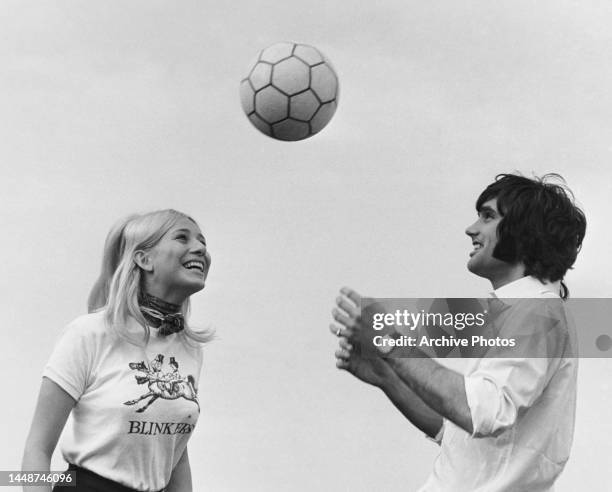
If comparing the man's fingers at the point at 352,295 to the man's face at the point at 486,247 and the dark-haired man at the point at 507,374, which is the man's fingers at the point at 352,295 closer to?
the dark-haired man at the point at 507,374

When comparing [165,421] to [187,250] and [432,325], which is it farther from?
[432,325]

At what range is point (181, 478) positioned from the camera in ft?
27.2

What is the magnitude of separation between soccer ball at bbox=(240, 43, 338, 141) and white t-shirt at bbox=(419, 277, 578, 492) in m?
4.19

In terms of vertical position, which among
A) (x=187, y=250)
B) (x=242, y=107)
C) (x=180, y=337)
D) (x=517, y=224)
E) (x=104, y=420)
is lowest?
(x=104, y=420)

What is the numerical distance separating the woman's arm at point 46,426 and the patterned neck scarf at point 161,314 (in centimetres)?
98

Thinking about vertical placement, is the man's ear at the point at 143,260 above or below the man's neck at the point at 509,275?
below

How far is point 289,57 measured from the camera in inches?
427

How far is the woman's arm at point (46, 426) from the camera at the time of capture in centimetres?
740

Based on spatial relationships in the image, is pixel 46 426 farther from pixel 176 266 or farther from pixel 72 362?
pixel 176 266

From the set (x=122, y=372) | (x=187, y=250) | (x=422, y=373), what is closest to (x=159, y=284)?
(x=187, y=250)

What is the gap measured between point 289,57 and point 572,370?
→ 5.26 m

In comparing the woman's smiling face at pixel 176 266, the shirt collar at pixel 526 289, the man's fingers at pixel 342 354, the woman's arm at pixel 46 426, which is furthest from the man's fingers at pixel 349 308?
the woman's arm at pixel 46 426

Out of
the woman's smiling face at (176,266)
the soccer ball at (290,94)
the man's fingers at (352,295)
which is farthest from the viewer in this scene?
the soccer ball at (290,94)

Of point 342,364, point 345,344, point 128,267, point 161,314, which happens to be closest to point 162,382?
point 161,314
